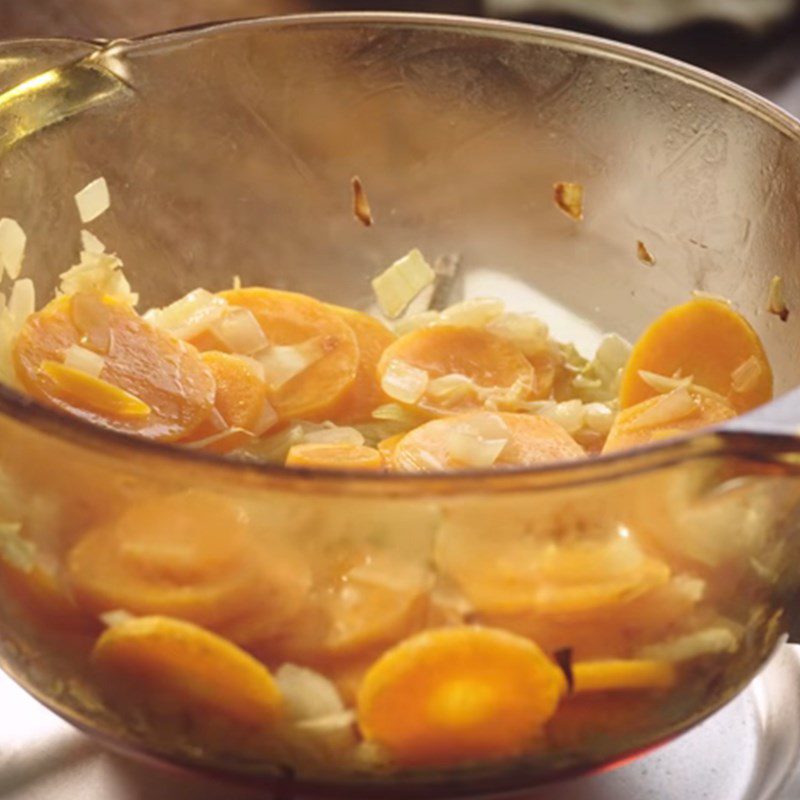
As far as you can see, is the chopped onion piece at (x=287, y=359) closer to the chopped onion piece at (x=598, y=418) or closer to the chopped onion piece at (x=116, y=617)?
the chopped onion piece at (x=598, y=418)

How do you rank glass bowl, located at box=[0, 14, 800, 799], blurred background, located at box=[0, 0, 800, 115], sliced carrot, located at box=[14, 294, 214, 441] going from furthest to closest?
blurred background, located at box=[0, 0, 800, 115] < sliced carrot, located at box=[14, 294, 214, 441] < glass bowl, located at box=[0, 14, 800, 799]

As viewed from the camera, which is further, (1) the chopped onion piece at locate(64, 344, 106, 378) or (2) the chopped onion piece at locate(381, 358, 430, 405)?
(2) the chopped onion piece at locate(381, 358, 430, 405)

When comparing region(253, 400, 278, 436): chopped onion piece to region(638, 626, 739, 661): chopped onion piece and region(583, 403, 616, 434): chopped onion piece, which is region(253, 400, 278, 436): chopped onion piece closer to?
region(583, 403, 616, 434): chopped onion piece

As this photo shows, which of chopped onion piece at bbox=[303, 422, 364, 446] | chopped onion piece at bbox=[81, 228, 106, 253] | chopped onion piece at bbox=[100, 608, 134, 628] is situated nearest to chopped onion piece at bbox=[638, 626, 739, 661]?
chopped onion piece at bbox=[100, 608, 134, 628]

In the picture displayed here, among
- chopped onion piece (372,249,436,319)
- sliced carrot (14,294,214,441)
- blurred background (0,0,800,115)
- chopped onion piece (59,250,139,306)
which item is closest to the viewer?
sliced carrot (14,294,214,441)

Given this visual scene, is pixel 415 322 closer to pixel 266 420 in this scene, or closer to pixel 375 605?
pixel 266 420

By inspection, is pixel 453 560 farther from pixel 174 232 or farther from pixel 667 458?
pixel 174 232

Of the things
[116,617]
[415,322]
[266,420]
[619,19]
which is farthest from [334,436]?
[619,19]
